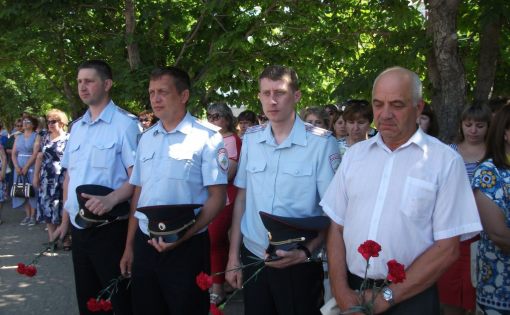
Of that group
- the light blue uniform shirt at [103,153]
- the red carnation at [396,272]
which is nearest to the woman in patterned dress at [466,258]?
the red carnation at [396,272]

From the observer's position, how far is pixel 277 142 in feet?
10.5

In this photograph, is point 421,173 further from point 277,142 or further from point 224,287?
point 224,287

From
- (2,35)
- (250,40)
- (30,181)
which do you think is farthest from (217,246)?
(2,35)

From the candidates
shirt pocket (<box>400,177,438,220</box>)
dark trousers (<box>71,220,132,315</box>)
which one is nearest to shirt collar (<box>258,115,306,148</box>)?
shirt pocket (<box>400,177,438,220</box>)

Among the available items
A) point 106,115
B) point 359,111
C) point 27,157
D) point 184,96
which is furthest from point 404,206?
point 27,157

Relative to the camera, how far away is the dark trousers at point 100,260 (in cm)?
359

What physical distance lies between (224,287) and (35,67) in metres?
8.97

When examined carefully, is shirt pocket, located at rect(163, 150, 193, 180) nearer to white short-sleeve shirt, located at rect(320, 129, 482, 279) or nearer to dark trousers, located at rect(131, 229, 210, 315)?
dark trousers, located at rect(131, 229, 210, 315)

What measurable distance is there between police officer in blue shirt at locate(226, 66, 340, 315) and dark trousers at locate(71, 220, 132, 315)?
2.92ft

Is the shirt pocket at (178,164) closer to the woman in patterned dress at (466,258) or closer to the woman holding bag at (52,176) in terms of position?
the woman in patterned dress at (466,258)

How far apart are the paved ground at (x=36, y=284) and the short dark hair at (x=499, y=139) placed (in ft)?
9.98

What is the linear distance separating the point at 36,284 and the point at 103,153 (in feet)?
10.2

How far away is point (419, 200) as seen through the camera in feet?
7.59

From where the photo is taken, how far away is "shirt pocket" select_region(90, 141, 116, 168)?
3666 millimetres
